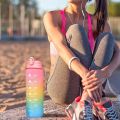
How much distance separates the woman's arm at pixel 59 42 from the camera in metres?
2.83

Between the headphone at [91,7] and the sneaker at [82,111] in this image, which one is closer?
the sneaker at [82,111]

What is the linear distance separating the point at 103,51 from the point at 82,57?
0.15m

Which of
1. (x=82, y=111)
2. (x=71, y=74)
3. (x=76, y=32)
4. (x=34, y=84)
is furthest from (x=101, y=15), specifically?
(x=82, y=111)

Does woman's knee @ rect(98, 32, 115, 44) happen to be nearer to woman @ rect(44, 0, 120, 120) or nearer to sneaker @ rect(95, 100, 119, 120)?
woman @ rect(44, 0, 120, 120)

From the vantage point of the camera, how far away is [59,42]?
9.83ft

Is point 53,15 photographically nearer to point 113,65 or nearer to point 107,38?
point 107,38

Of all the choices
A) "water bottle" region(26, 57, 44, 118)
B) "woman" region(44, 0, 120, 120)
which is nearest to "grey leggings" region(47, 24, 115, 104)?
"woman" region(44, 0, 120, 120)

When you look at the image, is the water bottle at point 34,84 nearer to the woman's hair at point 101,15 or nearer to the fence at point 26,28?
the woman's hair at point 101,15

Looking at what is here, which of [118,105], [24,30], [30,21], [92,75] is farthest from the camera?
[30,21]

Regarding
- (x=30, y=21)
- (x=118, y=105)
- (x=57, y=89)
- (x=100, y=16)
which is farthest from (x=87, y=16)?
(x=30, y=21)

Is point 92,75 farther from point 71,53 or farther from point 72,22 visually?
point 72,22

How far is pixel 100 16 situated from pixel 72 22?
229mm

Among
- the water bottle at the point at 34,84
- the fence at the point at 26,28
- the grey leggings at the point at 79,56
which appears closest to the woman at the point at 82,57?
the grey leggings at the point at 79,56

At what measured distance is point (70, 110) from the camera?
298cm
